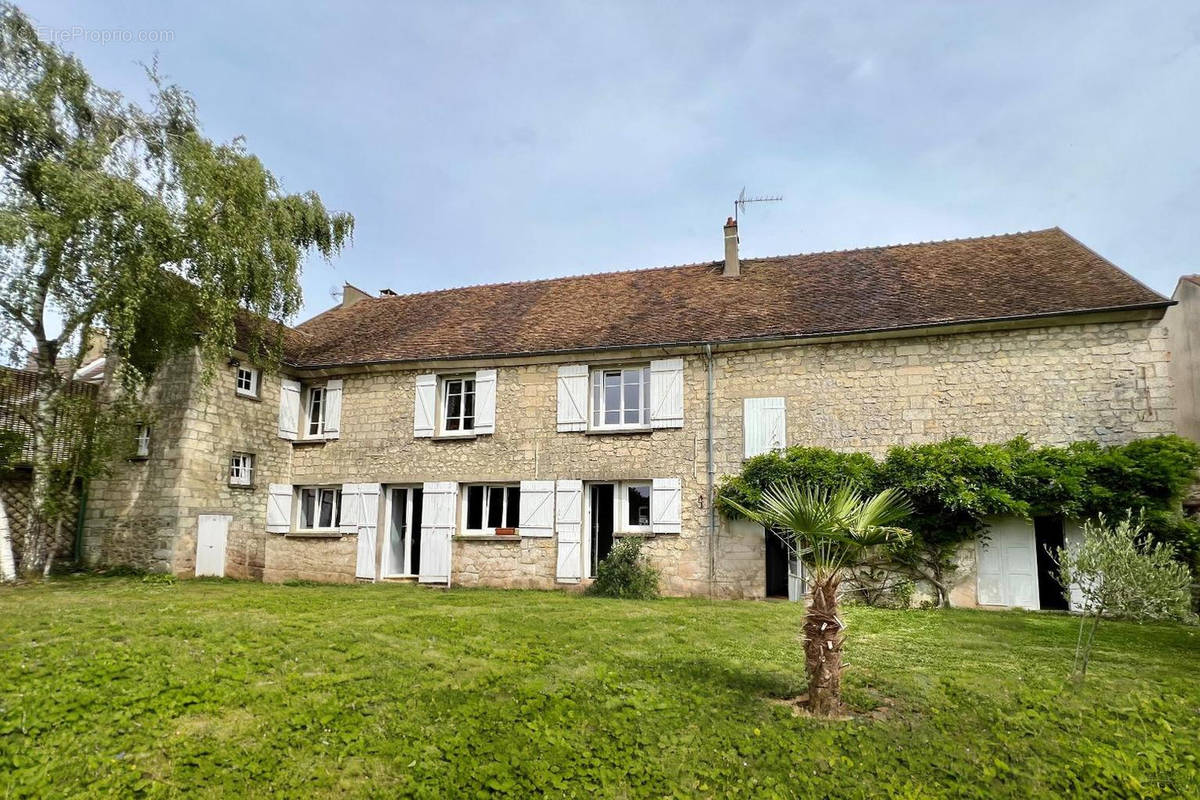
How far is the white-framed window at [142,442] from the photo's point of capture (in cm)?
1371

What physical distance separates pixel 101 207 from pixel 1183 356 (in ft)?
62.9

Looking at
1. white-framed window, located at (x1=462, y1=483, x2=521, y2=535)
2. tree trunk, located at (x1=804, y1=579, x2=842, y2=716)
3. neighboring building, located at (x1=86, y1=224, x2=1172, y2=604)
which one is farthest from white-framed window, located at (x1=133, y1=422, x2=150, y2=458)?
tree trunk, located at (x1=804, y1=579, x2=842, y2=716)

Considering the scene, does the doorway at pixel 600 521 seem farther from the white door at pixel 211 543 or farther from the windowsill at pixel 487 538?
the white door at pixel 211 543

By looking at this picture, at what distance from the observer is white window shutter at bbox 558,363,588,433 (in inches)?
535

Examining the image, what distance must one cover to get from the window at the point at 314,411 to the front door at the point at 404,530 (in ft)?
7.91

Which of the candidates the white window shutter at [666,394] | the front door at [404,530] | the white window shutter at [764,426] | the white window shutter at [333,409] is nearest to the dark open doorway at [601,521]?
the white window shutter at [666,394]

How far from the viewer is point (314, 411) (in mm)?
15758

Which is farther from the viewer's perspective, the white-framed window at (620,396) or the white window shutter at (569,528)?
the white-framed window at (620,396)

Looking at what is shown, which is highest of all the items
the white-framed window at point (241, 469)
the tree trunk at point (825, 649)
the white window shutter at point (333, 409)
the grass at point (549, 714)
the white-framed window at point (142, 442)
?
the white window shutter at point (333, 409)

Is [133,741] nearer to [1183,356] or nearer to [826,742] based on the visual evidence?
[826,742]

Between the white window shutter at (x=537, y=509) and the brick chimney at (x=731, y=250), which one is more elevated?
the brick chimney at (x=731, y=250)

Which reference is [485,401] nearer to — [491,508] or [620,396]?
[491,508]

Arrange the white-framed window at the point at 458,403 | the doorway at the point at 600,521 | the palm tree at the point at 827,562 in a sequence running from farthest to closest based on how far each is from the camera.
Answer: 1. the white-framed window at the point at 458,403
2. the doorway at the point at 600,521
3. the palm tree at the point at 827,562

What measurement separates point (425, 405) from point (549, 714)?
9.74 m
